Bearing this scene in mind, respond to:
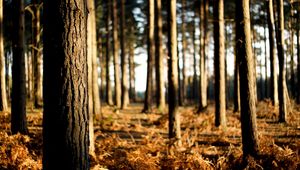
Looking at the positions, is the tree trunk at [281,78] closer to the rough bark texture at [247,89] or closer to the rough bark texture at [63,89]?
the rough bark texture at [247,89]

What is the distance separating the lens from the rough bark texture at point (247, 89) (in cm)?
802

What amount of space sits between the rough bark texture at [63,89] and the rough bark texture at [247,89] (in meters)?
5.56

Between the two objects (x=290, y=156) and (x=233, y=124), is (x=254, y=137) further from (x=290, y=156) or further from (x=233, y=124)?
(x=233, y=124)

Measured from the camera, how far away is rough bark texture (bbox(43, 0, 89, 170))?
334cm

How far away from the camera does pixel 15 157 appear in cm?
710

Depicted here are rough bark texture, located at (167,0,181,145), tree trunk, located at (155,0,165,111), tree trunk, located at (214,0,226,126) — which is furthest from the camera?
tree trunk, located at (155,0,165,111)

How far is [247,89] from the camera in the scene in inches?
316

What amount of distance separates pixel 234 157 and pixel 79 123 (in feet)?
18.6

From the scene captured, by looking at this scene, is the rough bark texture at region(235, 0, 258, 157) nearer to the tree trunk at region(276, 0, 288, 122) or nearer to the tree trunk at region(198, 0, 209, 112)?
the tree trunk at region(276, 0, 288, 122)

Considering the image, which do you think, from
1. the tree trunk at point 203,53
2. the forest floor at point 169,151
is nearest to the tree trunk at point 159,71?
the tree trunk at point 203,53

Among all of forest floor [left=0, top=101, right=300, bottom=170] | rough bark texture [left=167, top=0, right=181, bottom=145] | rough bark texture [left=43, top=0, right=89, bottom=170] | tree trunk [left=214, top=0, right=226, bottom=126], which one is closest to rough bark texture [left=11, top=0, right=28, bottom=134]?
forest floor [left=0, top=101, right=300, bottom=170]

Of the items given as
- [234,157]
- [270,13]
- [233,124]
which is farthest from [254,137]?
[270,13]

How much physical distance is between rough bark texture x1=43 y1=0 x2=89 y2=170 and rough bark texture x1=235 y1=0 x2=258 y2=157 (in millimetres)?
5563

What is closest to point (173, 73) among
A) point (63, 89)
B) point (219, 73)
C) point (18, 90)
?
point (219, 73)
